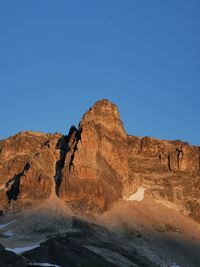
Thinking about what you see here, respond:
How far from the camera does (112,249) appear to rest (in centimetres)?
12888

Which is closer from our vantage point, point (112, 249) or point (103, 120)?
point (112, 249)

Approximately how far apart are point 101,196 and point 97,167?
7.45m

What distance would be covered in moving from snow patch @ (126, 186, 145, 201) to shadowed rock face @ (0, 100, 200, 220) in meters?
0.95

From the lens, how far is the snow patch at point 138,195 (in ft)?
550

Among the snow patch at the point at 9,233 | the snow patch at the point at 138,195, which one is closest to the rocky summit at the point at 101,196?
the snow patch at the point at 9,233

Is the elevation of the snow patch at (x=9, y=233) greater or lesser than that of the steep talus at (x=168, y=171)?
lesser

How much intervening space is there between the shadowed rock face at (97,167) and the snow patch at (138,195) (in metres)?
0.95

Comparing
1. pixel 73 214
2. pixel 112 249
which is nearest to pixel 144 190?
pixel 73 214

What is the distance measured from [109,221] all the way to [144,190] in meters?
23.1

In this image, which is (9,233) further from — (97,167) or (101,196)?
(97,167)

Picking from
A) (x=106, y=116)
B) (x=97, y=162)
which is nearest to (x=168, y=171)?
(x=106, y=116)

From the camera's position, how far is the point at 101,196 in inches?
6225

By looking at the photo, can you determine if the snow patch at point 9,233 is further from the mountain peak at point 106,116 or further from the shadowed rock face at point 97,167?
the mountain peak at point 106,116

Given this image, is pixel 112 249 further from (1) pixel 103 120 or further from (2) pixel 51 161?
(1) pixel 103 120
